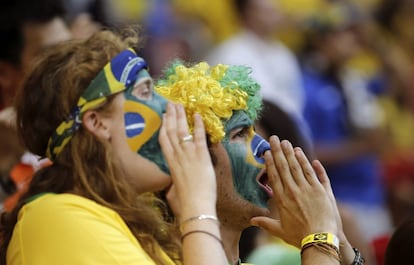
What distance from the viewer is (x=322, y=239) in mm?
3428

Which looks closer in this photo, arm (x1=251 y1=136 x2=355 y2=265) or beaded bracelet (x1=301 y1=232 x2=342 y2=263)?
beaded bracelet (x1=301 y1=232 x2=342 y2=263)

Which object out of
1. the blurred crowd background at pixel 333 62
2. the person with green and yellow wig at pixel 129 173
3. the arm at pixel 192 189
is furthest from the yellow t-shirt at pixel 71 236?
the blurred crowd background at pixel 333 62

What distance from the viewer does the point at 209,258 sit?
3145mm

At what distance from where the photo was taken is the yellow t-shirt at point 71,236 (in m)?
3.17

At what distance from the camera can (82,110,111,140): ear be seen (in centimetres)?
340

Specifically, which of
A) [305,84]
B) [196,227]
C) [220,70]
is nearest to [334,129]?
[305,84]

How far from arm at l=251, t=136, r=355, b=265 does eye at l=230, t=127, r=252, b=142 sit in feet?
0.50

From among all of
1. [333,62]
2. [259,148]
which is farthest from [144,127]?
[333,62]

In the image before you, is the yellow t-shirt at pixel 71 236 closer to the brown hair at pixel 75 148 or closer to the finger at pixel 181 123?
the brown hair at pixel 75 148

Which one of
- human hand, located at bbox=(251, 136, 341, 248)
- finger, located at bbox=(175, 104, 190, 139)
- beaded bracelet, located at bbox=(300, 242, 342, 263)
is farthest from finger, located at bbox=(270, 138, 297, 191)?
finger, located at bbox=(175, 104, 190, 139)

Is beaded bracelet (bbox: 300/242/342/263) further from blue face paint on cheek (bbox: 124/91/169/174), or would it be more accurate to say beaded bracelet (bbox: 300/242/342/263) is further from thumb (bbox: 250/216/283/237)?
blue face paint on cheek (bbox: 124/91/169/174)

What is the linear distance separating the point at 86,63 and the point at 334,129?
4744 mm

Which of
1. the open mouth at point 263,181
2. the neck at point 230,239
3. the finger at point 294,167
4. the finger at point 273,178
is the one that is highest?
the finger at point 294,167

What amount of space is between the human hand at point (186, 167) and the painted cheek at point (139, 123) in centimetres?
4
